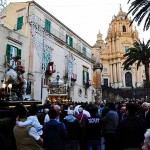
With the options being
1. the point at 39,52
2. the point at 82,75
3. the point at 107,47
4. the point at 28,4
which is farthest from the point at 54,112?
the point at 107,47

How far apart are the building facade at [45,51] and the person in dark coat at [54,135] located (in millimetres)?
16721

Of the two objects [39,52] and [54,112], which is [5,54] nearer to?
[39,52]

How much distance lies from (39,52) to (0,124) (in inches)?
696

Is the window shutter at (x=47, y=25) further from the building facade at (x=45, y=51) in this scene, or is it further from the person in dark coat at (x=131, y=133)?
the person in dark coat at (x=131, y=133)

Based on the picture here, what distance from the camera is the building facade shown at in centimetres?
2236

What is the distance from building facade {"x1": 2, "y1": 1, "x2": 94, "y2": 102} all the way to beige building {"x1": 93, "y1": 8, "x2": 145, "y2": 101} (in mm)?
30695

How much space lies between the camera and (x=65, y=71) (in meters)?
28.7

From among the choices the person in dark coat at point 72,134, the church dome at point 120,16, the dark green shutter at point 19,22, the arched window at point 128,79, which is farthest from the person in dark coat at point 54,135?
the church dome at point 120,16

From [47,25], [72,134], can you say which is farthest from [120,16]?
[72,134]

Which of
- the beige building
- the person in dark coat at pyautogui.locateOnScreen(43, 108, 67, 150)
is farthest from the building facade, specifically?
the beige building

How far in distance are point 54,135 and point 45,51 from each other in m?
19.4

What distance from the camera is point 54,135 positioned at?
189 inches

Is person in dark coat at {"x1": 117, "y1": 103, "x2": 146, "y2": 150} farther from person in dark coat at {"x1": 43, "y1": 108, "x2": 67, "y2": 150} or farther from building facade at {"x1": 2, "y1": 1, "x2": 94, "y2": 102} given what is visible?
building facade at {"x1": 2, "y1": 1, "x2": 94, "y2": 102}

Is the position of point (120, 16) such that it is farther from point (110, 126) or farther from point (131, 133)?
point (131, 133)
